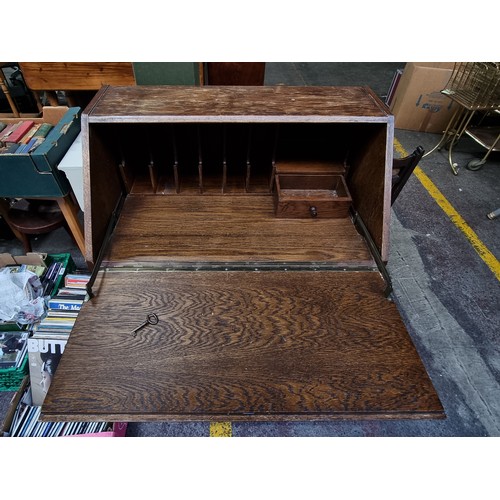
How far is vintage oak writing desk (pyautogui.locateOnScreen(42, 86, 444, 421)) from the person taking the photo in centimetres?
99

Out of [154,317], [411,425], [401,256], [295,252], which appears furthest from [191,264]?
[401,256]

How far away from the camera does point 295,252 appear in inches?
56.1

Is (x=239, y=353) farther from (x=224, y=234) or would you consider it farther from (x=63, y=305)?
(x=63, y=305)

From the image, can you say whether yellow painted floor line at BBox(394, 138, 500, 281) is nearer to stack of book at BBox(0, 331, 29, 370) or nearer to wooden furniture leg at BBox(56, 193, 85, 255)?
wooden furniture leg at BBox(56, 193, 85, 255)

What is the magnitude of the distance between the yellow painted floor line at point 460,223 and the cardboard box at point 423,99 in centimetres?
95

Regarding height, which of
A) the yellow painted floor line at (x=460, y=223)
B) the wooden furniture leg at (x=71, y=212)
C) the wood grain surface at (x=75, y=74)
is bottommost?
the yellow painted floor line at (x=460, y=223)

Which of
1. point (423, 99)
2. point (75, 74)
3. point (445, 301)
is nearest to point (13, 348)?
point (75, 74)

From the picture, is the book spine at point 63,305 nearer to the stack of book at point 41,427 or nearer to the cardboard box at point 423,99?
the stack of book at point 41,427

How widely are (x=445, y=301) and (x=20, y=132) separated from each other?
125 inches

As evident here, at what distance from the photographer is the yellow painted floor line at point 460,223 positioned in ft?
8.47

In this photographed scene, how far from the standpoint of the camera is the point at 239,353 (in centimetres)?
108

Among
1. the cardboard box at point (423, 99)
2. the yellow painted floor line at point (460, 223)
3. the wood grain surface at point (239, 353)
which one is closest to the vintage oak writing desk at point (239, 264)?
the wood grain surface at point (239, 353)

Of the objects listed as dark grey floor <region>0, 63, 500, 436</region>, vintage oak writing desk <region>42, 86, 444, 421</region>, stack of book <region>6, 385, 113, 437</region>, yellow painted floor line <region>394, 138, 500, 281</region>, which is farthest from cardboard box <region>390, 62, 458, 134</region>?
stack of book <region>6, 385, 113, 437</region>

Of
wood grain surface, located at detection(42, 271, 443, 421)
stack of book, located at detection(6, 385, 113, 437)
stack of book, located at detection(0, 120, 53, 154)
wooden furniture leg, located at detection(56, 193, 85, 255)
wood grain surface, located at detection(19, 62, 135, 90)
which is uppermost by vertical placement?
wood grain surface, located at detection(19, 62, 135, 90)
